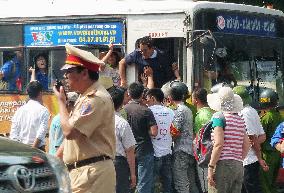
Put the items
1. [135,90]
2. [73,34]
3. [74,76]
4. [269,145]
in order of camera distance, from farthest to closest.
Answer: [73,34]
[269,145]
[135,90]
[74,76]

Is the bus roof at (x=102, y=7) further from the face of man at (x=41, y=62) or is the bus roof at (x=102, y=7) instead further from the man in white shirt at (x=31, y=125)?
the man in white shirt at (x=31, y=125)

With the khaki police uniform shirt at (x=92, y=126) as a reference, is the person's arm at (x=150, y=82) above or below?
above

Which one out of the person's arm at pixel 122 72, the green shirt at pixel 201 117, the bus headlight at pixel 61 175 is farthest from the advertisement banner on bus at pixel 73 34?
the bus headlight at pixel 61 175

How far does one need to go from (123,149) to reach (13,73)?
458cm

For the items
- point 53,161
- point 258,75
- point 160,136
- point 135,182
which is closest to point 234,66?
point 258,75

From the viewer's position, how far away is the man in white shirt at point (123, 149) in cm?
976

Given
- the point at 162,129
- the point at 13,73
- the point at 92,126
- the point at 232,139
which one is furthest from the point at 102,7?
the point at 92,126

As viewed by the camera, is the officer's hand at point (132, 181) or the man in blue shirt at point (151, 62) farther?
the man in blue shirt at point (151, 62)

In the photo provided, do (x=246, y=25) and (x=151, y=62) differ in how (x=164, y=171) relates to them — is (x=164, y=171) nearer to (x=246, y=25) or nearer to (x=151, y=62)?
(x=151, y=62)

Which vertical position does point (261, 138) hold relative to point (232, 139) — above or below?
below

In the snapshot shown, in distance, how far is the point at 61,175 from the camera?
6.87 meters

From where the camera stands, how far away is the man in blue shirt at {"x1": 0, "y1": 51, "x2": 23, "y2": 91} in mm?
13906

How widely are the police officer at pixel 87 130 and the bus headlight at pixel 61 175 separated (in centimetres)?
24

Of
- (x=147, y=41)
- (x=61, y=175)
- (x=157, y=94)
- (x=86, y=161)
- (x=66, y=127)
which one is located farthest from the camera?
(x=147, y=41)
